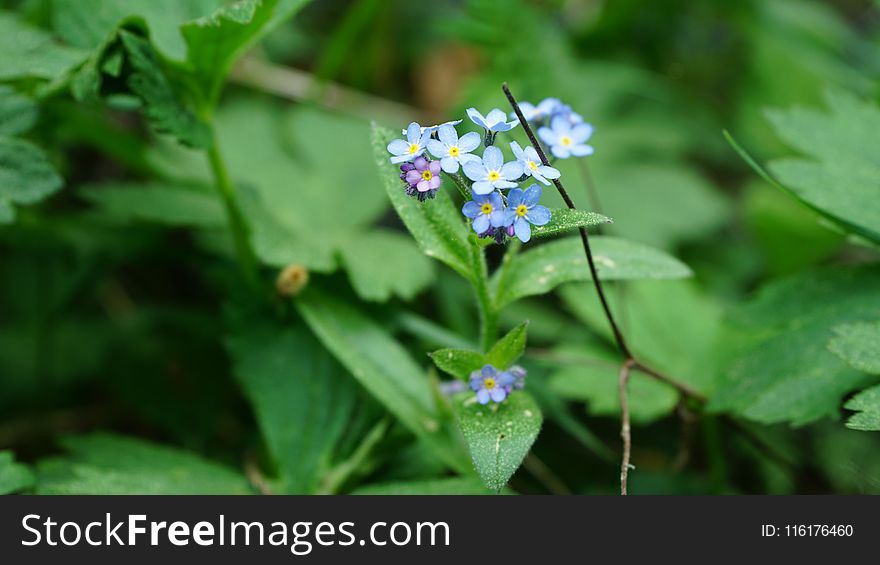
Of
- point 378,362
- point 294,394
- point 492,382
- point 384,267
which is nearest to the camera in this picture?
point 492,382

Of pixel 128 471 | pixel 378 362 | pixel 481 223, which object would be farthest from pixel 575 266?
pixel 128 471

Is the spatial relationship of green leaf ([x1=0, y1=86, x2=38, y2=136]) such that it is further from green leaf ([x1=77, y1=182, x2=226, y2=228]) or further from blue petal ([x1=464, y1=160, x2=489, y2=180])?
blue petal ([x1=464, y1=160, x2=489, y2=180])

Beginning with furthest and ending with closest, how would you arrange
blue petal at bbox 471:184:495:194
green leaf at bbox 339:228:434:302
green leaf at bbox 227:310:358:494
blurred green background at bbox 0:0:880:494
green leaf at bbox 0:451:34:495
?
blurred green background at bbox 0:0:880:494
green leaf at bbox 339:228:434:302
green leaf at bbox 227:310:358:494
green leaf at bbox 0:451:34:495
blue petal at bbox 471:184:495:194

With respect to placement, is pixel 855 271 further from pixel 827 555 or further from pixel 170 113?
pixel 170 113

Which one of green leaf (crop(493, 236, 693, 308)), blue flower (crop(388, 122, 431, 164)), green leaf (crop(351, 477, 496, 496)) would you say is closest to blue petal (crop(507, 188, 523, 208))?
blue flower (crop(388, 122, 431, 164))

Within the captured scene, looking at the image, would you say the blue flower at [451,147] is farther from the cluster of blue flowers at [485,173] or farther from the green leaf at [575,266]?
the green leaf at [575,266]

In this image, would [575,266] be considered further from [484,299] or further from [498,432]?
[498,432]

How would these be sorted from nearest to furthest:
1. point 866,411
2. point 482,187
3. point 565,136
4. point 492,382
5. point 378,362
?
1. point 482,187
2. point 866,411
3. point 492,382
4. point 565,136
5. point 378,362
